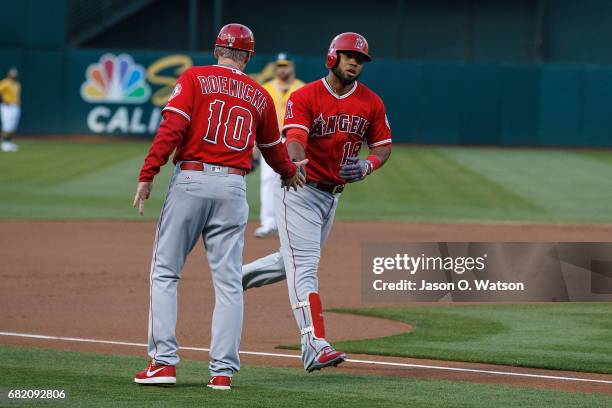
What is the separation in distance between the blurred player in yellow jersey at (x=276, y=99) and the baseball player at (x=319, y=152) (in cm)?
505

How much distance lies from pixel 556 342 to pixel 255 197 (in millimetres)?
11822

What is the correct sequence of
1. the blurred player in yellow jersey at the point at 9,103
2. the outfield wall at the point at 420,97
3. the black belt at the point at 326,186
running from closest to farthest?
the black belt at the point at 326,186 → the blurred player in yellow jersey at the point at 9,103 → the outfield wall at the point at 420,97

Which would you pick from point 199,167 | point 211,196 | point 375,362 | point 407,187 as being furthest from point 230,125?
point 407,187

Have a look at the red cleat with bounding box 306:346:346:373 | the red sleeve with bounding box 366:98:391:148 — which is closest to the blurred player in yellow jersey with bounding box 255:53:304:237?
the red sleeve with bounding box 366:98:391:148

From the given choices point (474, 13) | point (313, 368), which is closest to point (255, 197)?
point (313, 368)

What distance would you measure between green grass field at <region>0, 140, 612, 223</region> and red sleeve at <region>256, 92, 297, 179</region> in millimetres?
10169

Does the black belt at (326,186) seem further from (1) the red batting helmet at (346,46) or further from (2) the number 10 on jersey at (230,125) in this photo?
(2) the number 10 on jersey at (230,125)

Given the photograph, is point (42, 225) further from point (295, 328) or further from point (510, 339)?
point (510, 339)

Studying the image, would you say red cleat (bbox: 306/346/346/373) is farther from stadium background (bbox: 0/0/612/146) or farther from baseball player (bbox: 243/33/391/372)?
stadium background (bbox: 0/0/612/146)

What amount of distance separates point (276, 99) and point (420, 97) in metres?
21.8

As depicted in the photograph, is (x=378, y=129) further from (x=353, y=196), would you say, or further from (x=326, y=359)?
(x=353, y=196)

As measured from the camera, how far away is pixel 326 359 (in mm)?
7199

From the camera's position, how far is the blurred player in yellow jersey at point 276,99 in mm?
13484

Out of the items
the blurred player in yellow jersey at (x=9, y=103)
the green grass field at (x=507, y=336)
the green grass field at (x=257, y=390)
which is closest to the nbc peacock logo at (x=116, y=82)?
the blurred player in yellow jersey at (x=9, y=103)
